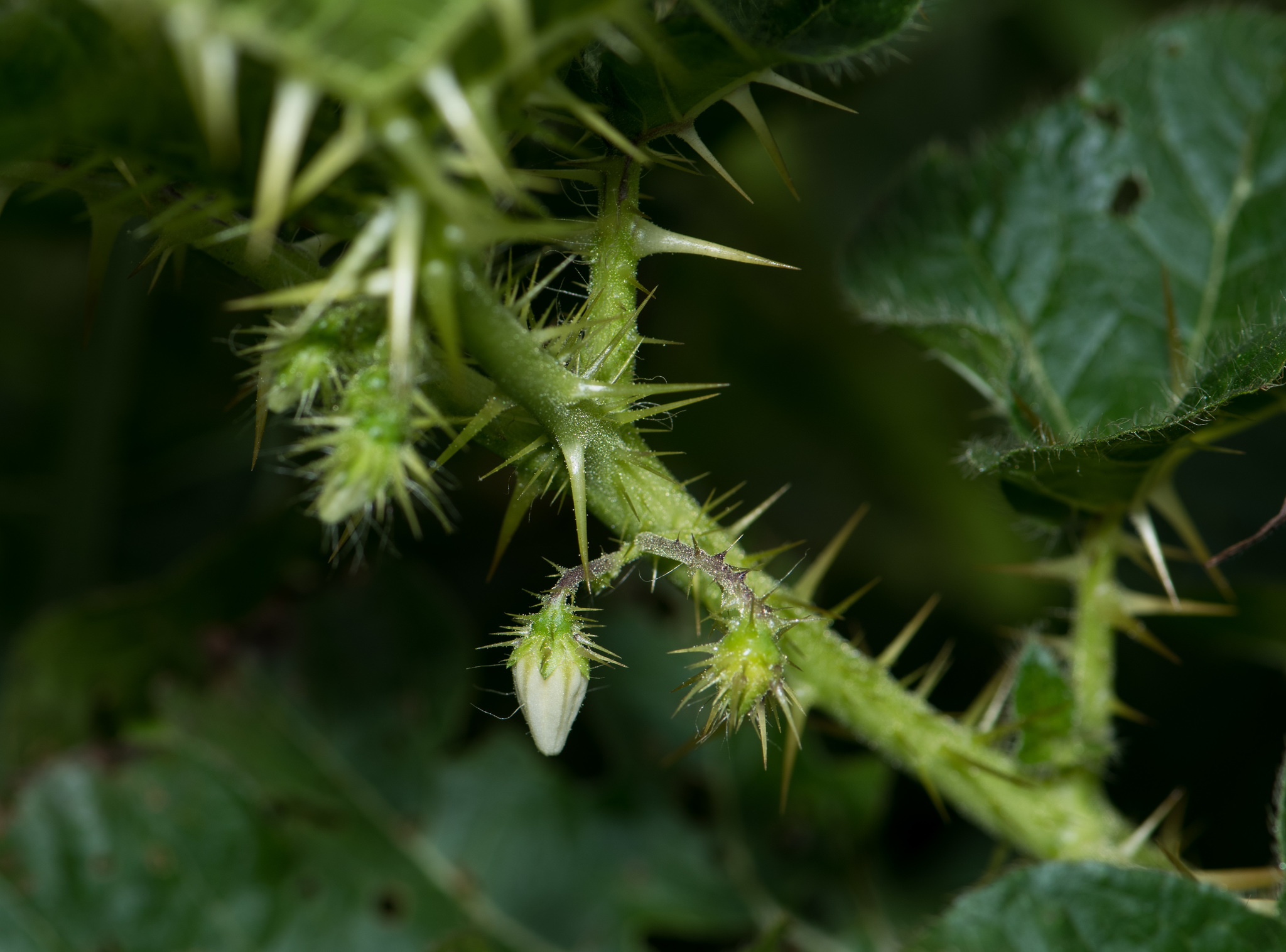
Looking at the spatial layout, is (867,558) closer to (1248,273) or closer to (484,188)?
(1248,273)

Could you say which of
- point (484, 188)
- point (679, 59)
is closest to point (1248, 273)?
point (679, 59)

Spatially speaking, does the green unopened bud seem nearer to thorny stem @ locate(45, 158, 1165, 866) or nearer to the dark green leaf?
thorny stem @ locate(45, 158, 1165, 866)

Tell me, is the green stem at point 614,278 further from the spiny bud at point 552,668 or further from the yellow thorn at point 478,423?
the spiny bud at point 552,668

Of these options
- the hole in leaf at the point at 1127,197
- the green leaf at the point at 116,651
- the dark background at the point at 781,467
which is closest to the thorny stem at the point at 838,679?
the dark background at the point at 781,467

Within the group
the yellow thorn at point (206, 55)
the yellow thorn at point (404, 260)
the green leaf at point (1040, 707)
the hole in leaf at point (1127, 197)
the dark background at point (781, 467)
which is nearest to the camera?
the yellow thorn at point (206, 55)

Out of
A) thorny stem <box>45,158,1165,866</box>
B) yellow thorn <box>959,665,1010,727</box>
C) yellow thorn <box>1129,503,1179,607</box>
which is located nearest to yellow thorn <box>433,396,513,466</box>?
thorny stem <box>45,158,1165,866</box>

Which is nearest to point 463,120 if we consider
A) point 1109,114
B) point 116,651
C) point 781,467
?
point 1109,114

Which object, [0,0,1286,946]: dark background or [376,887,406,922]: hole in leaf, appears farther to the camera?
[0,0,1286,946]: dark background
